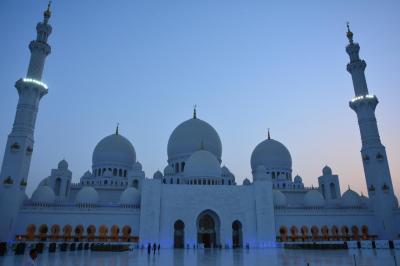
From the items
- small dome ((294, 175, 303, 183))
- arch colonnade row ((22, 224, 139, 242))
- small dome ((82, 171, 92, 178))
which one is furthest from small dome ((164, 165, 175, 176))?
small dome ((294, 175, 303, 183))

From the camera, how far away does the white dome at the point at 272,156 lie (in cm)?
4028

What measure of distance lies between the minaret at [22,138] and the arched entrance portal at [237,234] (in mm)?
20515

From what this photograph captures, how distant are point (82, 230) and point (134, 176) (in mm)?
9417

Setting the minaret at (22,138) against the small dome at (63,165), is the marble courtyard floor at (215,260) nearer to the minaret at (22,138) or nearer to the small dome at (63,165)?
the minaret at (22,138)

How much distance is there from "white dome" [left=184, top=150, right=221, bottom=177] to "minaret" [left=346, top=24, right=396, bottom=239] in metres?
16.1

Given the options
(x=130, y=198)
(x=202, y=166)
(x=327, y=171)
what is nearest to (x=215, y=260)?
(x=130, y=198)

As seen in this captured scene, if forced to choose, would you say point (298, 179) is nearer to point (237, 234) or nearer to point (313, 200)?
point (313, 200)

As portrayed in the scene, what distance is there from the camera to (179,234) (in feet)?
99.5

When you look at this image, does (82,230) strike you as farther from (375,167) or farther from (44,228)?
(375,167)

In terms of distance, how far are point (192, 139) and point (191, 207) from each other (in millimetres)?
10425

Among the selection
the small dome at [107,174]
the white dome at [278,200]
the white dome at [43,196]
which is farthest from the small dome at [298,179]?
the white dome at [43,196]

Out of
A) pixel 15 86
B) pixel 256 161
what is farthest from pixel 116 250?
pixel 256 161

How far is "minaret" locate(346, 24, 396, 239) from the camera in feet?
99.1

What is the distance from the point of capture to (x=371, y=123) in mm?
32625
